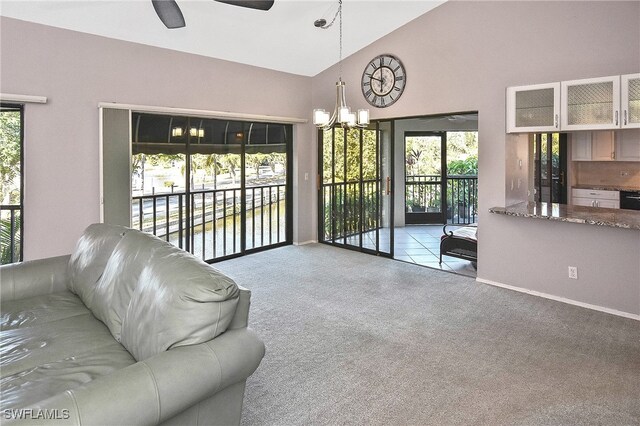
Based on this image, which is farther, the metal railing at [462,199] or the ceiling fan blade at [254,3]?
the metal railing at [462,199]

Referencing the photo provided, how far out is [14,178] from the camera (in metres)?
3.87

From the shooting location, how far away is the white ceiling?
3803mm

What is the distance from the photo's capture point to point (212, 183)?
17.9ft

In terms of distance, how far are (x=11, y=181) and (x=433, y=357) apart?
4019 millimetres

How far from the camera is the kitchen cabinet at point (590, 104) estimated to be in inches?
142

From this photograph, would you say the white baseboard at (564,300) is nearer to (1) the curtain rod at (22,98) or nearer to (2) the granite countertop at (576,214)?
(2) the granite countertop at (576,214)

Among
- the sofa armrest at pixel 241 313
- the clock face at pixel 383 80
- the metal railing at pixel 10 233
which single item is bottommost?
the sofa armrest at pixel 241 313

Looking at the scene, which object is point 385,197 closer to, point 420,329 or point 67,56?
point 420,329

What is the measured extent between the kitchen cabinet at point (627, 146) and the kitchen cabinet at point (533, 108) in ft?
7.80

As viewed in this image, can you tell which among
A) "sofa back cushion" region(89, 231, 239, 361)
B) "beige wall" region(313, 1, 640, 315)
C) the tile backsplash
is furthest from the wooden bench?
"sofa back cushion" region(89, 231, 239, 361)

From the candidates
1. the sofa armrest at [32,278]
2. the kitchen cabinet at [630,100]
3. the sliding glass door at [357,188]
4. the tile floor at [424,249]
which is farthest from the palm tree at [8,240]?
the kitchen cabinet at [630,100]

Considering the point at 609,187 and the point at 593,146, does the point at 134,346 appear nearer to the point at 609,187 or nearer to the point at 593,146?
the point at 593,146

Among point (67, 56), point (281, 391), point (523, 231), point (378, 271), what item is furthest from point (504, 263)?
point (67, 56)

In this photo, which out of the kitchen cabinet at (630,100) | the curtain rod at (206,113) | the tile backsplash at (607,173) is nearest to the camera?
the kitchen cabinet at (630,100)
